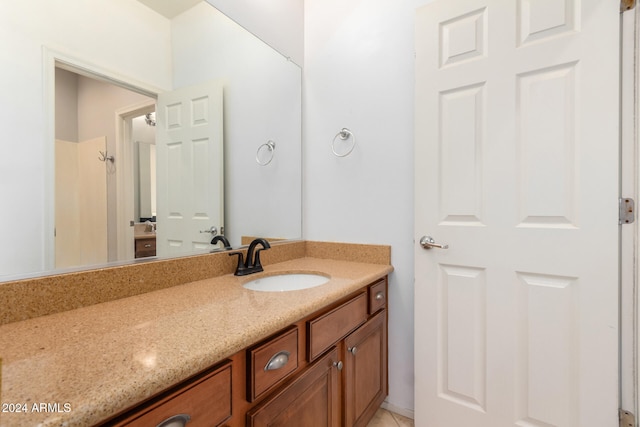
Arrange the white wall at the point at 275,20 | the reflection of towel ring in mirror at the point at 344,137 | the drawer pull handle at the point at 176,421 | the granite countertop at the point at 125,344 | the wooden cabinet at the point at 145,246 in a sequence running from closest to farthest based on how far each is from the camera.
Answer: the granite countertop at the point at 125,344
the drawer pull handle at the point at 176,421
the wooden cabinet at the point at 145,246
the white wall at the point at 275,20
the reflection of towel ring in mirror at the point at 344,137

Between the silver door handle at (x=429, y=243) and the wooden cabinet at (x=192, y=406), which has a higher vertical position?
the silver door handle at (x=429, y=243)

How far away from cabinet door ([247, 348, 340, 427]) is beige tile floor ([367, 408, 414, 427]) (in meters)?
0.54

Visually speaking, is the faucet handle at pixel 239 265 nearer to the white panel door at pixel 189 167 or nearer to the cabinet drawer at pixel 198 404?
the white panel door at pixel 189 167

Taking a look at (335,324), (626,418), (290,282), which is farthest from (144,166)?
(626,418)

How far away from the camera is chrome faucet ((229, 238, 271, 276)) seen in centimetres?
134

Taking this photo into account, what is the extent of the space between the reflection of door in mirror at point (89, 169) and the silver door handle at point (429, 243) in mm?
1217

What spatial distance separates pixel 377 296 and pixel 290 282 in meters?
0.43

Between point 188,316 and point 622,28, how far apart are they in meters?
1.72

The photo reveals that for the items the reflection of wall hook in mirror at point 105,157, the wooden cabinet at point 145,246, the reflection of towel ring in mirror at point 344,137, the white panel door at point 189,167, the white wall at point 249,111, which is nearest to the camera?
the reflection of wall hook in mirror at point 105,157

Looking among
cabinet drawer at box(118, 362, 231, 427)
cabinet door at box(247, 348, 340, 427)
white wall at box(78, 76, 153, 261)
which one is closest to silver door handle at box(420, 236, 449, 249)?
cabinet door at box(247, 348, 340, 427)

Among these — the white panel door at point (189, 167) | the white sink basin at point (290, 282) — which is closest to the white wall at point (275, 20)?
the white panel door at point (189, 167)

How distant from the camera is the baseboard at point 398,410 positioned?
1.56m

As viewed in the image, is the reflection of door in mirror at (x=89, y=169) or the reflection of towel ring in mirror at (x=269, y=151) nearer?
the reflection of door in mirror at (x=89, y=169)

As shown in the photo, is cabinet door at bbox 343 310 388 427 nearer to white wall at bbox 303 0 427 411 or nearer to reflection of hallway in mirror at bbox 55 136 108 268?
white wall at bbox 303 0 427 411
